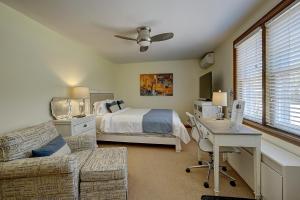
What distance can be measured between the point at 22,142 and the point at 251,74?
330 cm

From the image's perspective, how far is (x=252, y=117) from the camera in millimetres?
2771

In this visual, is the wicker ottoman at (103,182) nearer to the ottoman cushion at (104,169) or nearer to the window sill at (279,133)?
the ottoman cushion at (104,169)

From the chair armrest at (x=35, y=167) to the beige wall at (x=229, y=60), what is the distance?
2290 mm

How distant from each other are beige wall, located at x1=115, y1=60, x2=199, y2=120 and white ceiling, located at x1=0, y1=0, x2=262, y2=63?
2.32 m

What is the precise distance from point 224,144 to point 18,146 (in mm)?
2248

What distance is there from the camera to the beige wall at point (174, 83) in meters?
6.01

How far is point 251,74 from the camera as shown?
2832 mm

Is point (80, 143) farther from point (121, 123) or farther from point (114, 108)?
point (114, 108)

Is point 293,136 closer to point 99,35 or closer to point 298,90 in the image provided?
point 298,90

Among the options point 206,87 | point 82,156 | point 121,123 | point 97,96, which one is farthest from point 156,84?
point 82,156

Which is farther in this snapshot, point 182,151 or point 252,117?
point 182,151

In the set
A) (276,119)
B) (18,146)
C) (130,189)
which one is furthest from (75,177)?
(276,119)

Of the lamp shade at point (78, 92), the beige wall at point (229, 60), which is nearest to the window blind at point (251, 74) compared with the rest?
the beige wall at point (229, 60)

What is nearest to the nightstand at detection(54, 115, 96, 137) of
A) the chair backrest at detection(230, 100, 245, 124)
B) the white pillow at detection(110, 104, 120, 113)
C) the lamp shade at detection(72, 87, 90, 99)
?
the lamp shade at detection(72, 87, 90, 99)
